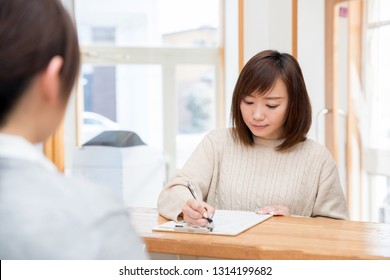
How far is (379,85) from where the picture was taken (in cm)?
289

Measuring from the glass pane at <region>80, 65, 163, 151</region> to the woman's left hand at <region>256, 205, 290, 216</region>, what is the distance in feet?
5.96

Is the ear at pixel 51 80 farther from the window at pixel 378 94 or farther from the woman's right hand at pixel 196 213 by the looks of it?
the window at pixel 378 94

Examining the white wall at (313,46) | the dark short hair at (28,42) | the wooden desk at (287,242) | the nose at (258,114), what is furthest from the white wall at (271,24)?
the dark short hair at (28,42)

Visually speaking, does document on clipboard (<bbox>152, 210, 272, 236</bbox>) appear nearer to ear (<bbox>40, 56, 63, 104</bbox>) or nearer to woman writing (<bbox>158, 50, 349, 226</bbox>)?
woman writing (<bbox>158, 50, 349, 226</bbox>)

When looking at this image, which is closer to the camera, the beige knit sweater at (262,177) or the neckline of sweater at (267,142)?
the beige knit sweater at (262,177)

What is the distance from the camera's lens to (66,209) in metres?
0.58

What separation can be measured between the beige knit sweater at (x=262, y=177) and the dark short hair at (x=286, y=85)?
6 cm

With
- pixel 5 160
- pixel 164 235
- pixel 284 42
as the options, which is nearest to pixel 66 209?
pixel 5 160

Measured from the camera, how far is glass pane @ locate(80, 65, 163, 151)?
3494 millimetres

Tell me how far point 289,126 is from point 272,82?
0.17 metres

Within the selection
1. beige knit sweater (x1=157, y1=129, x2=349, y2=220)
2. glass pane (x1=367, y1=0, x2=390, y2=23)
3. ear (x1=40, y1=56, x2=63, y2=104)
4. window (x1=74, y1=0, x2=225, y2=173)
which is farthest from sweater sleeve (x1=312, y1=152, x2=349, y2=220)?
window (x1=74, y1=0, x2=225, y2=173)

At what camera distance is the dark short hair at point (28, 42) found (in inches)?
23.3

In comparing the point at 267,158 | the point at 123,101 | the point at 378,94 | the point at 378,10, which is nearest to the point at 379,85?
the point at 378,94
